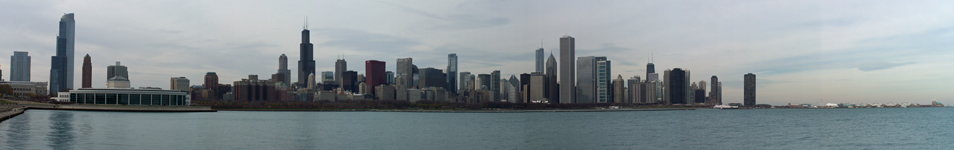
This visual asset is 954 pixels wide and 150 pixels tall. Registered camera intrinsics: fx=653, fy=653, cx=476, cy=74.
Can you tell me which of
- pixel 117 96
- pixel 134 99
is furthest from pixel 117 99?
pixel 134 99

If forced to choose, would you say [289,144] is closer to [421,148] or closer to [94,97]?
[421,148]

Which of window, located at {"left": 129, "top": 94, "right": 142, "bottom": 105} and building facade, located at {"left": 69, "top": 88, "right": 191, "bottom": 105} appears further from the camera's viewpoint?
window, located at {"left": 129, "top": 94, "right": 142, "bottom": 105}

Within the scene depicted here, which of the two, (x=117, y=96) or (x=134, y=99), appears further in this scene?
(x=134, y=99)

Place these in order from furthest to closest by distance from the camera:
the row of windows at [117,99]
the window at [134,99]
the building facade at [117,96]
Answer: the window at [134,99] → the building facade at [117,96] → the row of windows at [117,99]

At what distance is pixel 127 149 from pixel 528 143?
35.6m

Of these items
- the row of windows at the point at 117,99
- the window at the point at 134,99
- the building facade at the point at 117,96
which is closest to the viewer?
the row of windows at the point at 117,99

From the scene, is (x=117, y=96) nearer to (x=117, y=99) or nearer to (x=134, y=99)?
(x=117, y=99)

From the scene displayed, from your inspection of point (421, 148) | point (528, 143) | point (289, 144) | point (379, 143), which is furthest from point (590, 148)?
point (289, 144)

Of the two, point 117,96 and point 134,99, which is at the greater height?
point 117,96

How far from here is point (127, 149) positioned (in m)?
51.8

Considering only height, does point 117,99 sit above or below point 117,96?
below

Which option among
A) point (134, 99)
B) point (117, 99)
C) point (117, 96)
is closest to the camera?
point (117, 99)

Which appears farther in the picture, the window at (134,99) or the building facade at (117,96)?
the window at (134,99)

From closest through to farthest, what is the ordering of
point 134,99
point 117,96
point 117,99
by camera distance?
point 117,99 → point 117,96 → point 134,99
